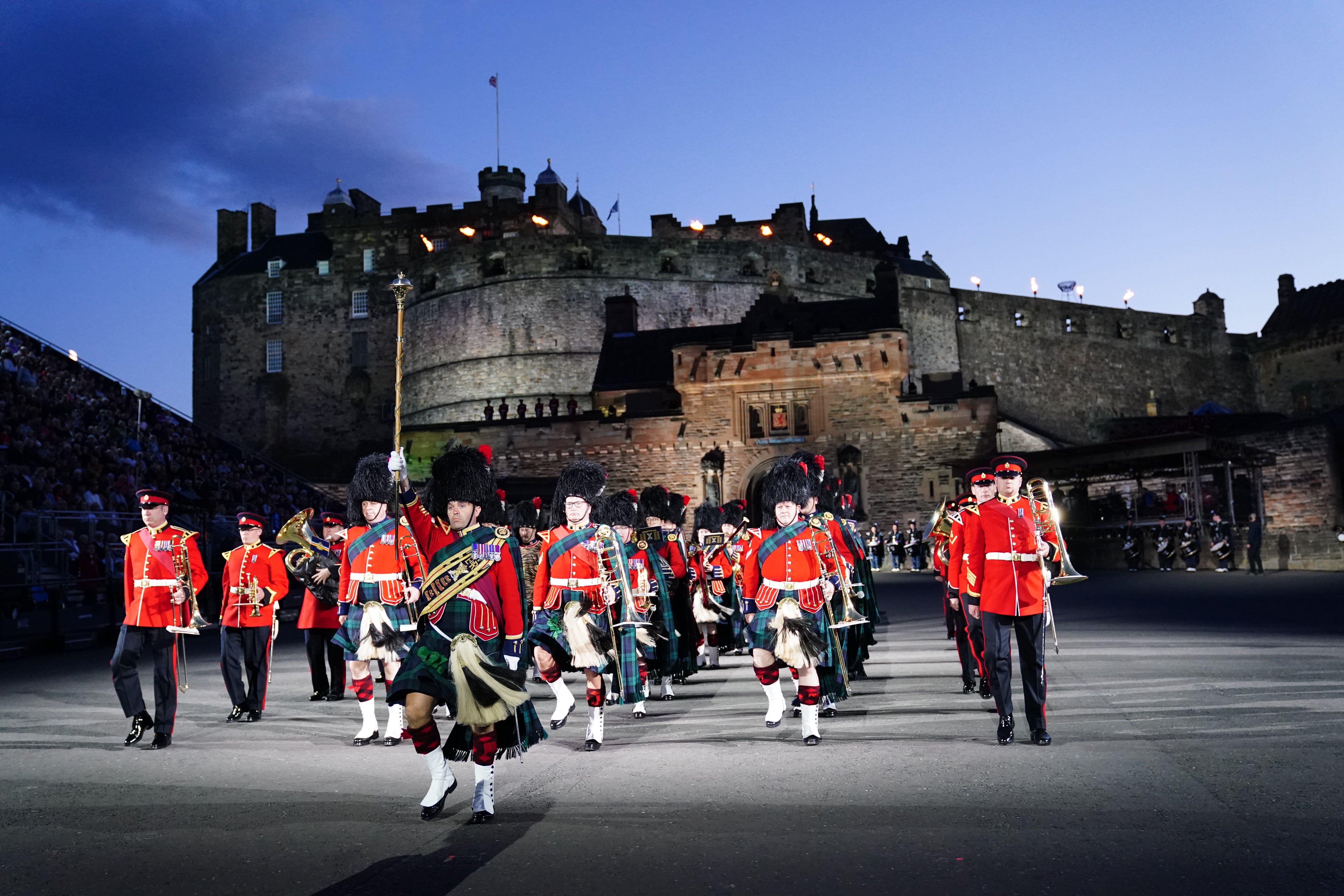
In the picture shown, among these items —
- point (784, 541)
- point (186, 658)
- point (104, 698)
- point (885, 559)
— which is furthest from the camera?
point (885, 559)

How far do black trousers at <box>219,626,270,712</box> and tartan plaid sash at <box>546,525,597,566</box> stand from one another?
2679 mm

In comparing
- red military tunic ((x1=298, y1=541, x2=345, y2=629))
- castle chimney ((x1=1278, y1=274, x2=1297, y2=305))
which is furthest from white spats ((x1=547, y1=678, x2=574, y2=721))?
castle chimney ((x1=1278, y1=274, x2=1297, y2=305))

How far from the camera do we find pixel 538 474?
38.9 meters

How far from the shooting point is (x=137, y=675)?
7.96 meters

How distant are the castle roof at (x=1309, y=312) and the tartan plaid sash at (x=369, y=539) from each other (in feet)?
200

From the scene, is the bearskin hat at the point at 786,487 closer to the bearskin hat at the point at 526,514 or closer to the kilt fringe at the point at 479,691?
the kilt fringe at the point at 479,691

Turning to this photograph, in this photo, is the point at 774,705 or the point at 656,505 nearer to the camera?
the point at 774,705

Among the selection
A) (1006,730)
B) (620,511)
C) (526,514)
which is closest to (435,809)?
(1006,730)

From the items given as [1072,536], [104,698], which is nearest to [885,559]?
[1072,536]

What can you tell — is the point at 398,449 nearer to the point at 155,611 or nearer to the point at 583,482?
the point at 583,482

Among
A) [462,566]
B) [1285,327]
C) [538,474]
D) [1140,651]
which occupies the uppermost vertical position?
[1285,327]

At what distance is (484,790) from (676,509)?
21.4 feet

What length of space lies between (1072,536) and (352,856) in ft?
94.8

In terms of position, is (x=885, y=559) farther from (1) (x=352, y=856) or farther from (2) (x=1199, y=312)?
(2) (x=1199, y=312)
